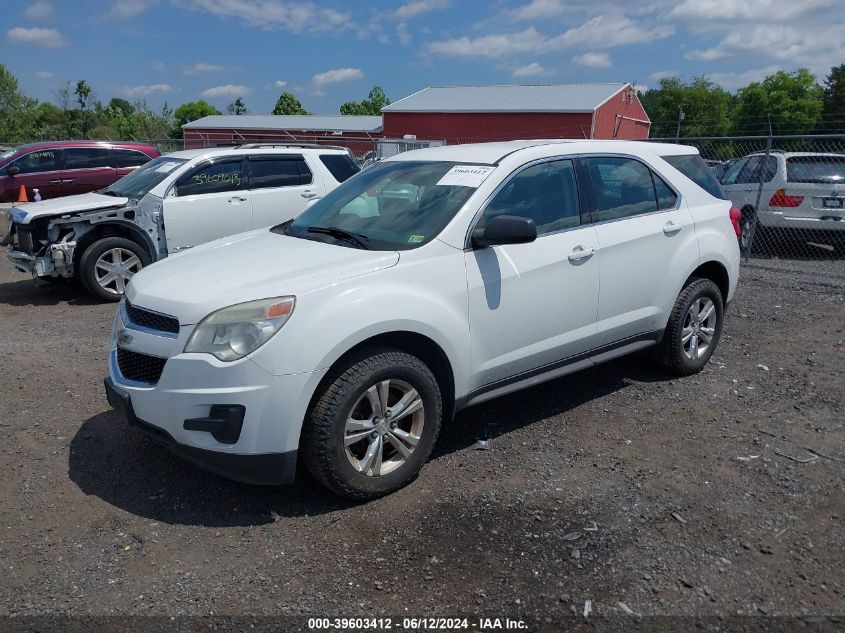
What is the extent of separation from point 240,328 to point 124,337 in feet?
2.65

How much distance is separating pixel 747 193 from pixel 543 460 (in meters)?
9.37

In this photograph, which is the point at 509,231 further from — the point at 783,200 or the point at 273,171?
the point at 783,200

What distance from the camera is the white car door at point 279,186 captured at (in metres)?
9.12

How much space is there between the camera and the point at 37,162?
15695mm

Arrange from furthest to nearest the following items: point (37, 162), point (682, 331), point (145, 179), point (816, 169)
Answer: point (37, 162) → point (816, 169) → point (145, 179) → point (682, 331)

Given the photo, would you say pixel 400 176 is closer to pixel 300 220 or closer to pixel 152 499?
pixel 300 220

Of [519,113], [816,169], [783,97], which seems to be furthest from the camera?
[783,97]

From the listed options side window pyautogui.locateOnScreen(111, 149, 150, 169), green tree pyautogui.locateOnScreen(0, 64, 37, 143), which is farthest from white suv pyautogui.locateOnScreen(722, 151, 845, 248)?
green tree pyautogui.locateOnScreen(0, 64, 37, 143)

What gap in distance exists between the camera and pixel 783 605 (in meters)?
2.94

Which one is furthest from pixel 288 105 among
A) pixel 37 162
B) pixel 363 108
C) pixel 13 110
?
pixel 37 162

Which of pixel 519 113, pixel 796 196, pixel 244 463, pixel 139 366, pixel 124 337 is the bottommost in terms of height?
pixel 244 463

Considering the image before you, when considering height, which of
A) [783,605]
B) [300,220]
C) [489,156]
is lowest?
[783,605]

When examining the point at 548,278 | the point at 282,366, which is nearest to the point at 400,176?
the point at 548,278

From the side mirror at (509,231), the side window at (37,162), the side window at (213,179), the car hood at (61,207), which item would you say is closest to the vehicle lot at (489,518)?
the side mirror at (509,231)
